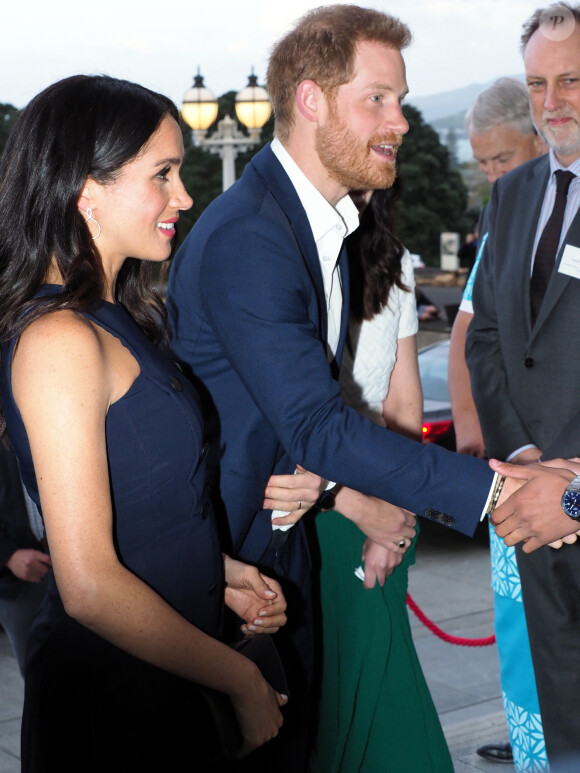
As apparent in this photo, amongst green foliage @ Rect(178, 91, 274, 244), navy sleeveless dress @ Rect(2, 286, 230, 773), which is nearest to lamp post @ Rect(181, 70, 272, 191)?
green foliage @ Rect(178, 91, 274, 244)

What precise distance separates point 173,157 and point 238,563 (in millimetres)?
940

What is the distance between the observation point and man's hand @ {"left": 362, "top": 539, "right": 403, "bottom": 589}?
9.67ft

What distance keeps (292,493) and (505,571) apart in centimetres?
112

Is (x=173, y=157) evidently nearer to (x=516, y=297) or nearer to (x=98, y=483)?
(x=98, y=483)

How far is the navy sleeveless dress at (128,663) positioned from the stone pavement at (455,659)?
2066 millimetres

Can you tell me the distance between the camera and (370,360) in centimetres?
317

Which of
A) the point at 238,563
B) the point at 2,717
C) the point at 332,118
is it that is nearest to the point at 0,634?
the point at 2,717

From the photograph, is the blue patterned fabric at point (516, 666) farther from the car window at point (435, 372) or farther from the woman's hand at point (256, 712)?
the car window at point (435, 372)

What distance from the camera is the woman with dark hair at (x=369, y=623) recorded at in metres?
2.89

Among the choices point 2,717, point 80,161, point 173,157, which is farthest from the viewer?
point 2,717

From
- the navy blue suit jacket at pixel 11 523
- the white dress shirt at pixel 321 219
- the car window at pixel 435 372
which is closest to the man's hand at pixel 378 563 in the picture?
the white dress shirt at pixel 321 219

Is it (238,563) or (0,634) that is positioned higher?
(238,563)

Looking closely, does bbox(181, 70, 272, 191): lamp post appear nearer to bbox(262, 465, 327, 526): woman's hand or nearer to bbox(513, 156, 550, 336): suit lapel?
bbox(513, 156, 550, 336): suit lapel

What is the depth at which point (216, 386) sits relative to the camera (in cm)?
250
